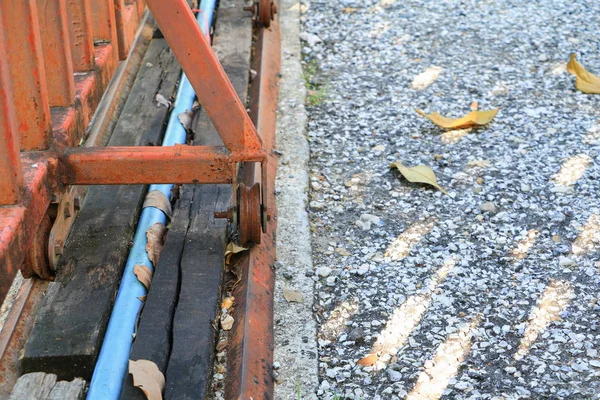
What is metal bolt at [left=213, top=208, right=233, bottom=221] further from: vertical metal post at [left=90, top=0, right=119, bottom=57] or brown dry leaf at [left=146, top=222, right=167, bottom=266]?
vertical metal post at [left=90, top=0, right=119, bottom=57]

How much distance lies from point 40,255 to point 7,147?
480 mm

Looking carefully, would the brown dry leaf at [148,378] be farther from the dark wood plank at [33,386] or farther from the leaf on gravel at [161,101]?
the leaf on gravel at [161,101]

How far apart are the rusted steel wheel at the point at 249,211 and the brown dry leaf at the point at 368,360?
58 centimetres

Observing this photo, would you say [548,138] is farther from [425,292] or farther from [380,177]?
[425,292]

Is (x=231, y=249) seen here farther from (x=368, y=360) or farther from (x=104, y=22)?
(x=104, y=22)

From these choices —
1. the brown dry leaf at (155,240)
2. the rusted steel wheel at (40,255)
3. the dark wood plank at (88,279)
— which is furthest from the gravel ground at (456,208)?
the rusted steel wheel at (40,255)

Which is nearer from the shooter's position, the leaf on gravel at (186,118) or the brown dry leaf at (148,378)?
the brown dry leaf at (148,378)

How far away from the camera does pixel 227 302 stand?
2627 mm

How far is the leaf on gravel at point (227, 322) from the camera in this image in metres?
2.50

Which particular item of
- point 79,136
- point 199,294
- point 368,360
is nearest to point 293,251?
point 199,294

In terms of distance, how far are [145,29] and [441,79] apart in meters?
1.69

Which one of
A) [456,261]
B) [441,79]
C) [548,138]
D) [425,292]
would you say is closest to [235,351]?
[425,292]

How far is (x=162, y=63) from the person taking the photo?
4.21m

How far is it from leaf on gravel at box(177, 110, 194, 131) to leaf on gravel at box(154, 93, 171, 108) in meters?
0.15
